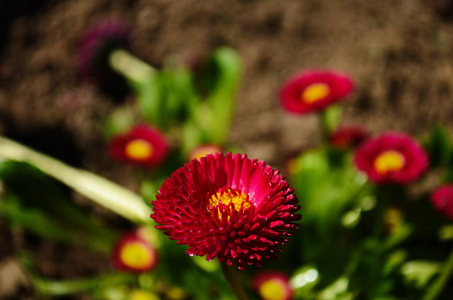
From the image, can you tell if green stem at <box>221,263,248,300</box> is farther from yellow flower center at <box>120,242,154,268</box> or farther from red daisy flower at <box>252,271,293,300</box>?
yellow flower center at <box>120,242,154,268</box>

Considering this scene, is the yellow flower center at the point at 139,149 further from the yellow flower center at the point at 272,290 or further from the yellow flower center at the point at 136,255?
the yellow flower center at the point at 272,290

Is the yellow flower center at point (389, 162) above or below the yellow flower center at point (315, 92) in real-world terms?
below

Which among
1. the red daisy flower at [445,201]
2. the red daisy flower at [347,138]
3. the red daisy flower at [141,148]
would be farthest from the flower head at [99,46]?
the red daisy flower at [445,201]

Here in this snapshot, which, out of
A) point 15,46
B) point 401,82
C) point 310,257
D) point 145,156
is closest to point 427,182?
point 401,82

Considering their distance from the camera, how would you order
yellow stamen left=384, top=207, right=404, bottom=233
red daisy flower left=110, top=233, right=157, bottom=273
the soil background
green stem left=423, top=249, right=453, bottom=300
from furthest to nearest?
the soil background
yellow stamen left=384, top=207, right=404, bottom=233
red daisy flower left=110, top=233, right=157, bottom=273
green stem left=423, top=249, right=453, bottom=300

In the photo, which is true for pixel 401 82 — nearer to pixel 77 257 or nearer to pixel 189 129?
pixel 189 129

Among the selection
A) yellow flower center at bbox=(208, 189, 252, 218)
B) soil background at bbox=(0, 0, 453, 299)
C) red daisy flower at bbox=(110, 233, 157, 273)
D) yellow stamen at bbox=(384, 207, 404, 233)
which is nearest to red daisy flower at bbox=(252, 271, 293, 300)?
red daisy flower at bbox=(110, 233, 157, 273)

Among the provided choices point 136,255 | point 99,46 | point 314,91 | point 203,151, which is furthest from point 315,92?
point 99,46
